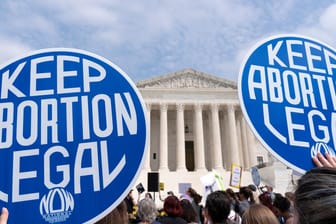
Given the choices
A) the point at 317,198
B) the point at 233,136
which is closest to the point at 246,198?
the point at 317,198

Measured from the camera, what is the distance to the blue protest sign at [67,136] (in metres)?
2.28

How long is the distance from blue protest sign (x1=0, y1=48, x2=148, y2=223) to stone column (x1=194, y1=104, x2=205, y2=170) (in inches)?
1759

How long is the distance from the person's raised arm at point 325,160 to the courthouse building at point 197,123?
1743 inches

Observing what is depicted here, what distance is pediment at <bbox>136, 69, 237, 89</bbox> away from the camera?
167ft

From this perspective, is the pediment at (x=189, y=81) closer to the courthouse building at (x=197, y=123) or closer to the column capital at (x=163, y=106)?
the courthouse building at (x=197, y=123)

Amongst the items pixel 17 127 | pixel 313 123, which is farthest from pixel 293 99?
pixel 17 127

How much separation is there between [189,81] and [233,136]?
38.3ft

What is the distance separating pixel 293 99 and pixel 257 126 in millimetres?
454

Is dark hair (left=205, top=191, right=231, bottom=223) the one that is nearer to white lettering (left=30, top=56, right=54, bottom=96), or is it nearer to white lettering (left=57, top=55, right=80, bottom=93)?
white lettering (left=57, top=55, right=80, bottom=93)

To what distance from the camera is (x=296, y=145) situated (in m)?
2.65

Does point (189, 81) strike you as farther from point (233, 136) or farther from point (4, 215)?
point (4, 215)

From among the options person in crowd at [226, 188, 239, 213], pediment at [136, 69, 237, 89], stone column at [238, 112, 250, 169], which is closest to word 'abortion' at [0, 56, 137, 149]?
person in crowd at [226, 188, 239, 213]

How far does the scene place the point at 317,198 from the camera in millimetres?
1250

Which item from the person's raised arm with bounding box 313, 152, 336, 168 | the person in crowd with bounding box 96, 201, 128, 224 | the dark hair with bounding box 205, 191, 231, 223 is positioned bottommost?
the dark hair with bounding box 205, 191, 231, 223
